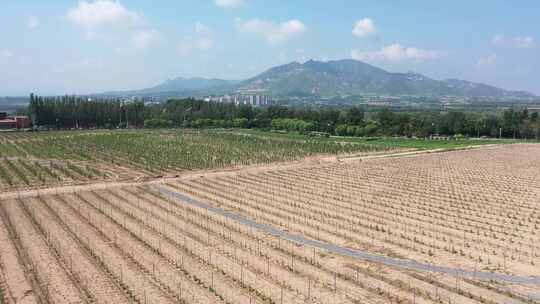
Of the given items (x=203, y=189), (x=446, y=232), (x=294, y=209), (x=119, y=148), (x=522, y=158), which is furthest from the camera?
(x=119, y=148)

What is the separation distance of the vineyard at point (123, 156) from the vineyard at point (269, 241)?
523 cm

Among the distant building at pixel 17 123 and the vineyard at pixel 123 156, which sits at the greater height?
the distant building at pixel 17 123

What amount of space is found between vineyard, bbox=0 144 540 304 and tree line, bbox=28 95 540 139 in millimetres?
43310

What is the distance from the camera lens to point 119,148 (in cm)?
4841

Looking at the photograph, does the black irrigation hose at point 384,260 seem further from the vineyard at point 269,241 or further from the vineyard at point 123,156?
the vineyard at point 123,156

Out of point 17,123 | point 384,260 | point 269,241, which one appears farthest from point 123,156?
point 17,123

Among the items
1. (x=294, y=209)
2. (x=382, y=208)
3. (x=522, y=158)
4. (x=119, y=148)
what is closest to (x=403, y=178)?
(x=382, y=208)

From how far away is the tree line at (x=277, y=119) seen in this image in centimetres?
7169

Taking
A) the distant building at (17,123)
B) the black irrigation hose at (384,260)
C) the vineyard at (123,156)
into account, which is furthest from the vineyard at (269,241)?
the distant building at (17,123)

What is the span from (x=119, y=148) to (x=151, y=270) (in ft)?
120

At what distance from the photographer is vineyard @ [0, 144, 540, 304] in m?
12.7

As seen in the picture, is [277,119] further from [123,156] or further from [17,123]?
[17,123]

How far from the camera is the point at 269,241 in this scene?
56.2ft

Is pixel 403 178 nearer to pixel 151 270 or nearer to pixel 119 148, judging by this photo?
pixel 151 270
